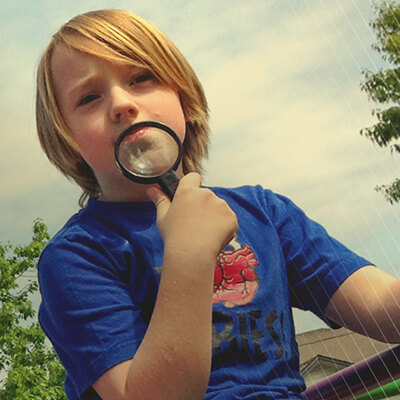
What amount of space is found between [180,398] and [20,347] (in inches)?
642

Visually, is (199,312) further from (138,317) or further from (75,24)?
(75,24)

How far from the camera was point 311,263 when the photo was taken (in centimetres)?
192

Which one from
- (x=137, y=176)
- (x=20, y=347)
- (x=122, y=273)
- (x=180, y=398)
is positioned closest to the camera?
(x=180, y=398)

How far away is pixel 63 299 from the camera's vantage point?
5.24 feet

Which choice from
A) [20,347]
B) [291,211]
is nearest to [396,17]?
[20,347]

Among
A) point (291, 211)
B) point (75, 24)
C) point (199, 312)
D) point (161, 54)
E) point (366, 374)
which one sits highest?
point (75, 24)

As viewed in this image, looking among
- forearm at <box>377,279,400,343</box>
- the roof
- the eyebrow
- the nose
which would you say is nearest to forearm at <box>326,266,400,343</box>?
forearm at <box>377,279,400,343</box>

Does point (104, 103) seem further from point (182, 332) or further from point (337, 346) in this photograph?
point (337, 346)

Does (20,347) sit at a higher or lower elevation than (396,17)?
lower

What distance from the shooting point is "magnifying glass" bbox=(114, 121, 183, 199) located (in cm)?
157

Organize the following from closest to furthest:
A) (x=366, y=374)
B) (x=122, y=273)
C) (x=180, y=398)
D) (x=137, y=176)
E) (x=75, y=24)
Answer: (x=180, y=398) → (x=137, y=176) → (x=122, y=273) → (x=366, y=374) → (x=75, y=24)

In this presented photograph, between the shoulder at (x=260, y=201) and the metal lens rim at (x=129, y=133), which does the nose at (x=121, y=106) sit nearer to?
the metal lens rim at (x=129, y=133)

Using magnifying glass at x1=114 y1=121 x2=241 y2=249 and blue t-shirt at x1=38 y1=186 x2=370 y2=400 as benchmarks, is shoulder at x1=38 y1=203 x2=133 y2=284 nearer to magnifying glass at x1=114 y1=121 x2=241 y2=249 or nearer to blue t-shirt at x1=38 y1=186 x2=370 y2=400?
blue t-shirt at x1=38 y1=186 x2=370 y2=400

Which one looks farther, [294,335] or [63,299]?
[294,335]
